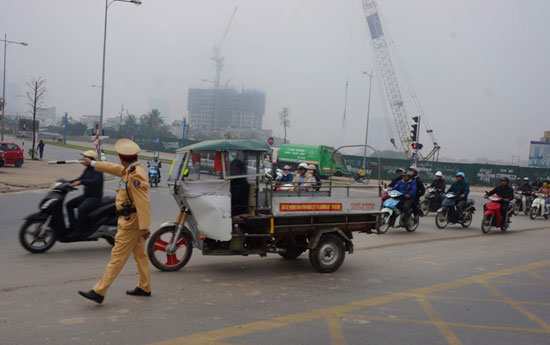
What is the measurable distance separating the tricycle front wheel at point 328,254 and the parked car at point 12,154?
963 inches

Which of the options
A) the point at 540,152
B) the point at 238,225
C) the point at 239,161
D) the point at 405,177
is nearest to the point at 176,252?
the point at 238,225

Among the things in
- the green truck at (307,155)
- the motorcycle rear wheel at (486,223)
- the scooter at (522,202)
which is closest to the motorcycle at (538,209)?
the scooter at (522,202)

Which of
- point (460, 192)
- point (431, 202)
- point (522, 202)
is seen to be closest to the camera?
point (460, 192)

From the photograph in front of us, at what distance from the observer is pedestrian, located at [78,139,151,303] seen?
4938 millimetres

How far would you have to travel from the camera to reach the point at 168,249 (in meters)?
6.48

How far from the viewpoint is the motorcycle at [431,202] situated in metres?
15.3

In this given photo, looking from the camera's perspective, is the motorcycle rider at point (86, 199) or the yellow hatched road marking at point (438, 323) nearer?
the yellow hatched road marking at point (438, 323)

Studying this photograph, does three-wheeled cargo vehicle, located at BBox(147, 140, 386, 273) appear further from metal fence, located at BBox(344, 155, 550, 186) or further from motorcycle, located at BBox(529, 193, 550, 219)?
metal fence, located at BBox(344, 155, 550, 186)

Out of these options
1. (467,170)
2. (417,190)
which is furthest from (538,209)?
(467,170)

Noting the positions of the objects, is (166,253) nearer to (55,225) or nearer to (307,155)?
(55,225)

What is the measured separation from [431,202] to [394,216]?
12.8 ft

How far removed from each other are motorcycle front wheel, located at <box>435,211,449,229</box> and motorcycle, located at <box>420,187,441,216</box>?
1756 millimetres

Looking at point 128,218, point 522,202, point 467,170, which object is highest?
point 467,170

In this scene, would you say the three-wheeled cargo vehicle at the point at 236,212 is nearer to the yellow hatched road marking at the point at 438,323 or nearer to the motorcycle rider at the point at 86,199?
the yellow hatched road marking at the point at 438,323
